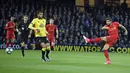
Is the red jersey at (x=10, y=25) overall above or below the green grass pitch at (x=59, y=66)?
above

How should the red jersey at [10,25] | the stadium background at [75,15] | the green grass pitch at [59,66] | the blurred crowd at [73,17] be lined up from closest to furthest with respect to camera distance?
the green grass pitch at [59,66] < the red jersey at [10,25] < the stadium background at [75,15] < the blurred crowd at [73,17]

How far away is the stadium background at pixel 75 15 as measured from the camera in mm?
28984

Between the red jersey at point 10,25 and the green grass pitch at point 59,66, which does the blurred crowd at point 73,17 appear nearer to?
the red jersey at point 10,25

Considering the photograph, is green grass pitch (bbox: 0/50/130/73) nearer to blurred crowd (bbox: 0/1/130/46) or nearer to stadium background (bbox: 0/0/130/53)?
stadium background (bbox: 0/0/130/53)

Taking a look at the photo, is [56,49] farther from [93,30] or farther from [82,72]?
[82,72]

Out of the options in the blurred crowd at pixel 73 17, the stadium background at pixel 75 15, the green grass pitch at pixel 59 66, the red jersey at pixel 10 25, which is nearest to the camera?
the green grass pitch at pixel 59 66

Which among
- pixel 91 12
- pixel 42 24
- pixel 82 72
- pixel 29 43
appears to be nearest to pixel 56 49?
pixel 29 43

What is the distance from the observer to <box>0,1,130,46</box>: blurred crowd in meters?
29.4

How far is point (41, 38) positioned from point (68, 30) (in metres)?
13.5

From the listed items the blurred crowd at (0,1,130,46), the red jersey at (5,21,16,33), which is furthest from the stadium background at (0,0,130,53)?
the red jersey at (5,21,16,33)

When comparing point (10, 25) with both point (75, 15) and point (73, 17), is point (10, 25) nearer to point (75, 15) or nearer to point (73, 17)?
point (73, 17)

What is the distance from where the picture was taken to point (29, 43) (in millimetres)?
28875

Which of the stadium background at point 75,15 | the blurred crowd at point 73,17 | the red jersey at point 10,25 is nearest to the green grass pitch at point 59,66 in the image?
the red jersey at point 10,25

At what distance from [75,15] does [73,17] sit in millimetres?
433
